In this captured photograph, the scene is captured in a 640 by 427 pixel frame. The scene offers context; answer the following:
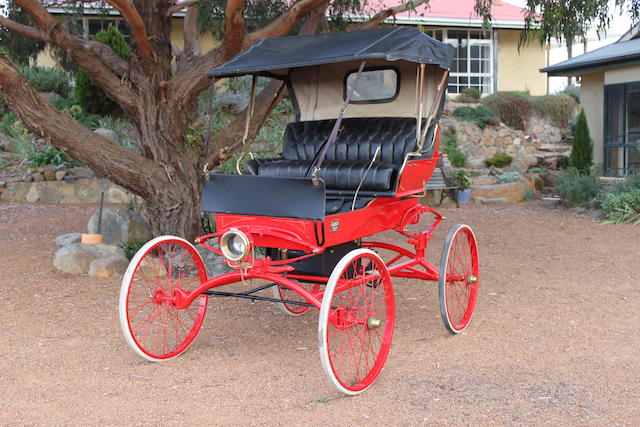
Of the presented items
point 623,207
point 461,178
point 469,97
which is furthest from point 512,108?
point 623,207

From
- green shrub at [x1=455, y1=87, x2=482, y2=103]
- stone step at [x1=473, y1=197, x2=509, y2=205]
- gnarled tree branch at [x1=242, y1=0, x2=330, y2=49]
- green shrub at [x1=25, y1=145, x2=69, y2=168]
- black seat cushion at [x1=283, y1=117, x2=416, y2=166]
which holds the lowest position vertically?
stone step at [x1=473, y1=197, x2=509, y2=205]

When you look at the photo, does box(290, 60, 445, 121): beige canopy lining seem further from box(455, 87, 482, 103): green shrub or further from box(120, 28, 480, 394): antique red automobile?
box(455, 87, 482, 103): green shrub

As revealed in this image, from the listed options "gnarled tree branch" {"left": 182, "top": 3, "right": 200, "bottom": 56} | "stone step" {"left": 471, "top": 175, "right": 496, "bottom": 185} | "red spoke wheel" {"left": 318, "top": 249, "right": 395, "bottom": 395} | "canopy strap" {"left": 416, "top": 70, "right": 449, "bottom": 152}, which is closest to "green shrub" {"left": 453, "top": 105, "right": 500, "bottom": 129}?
"stone step" {"left": 471, "top": 175, "right": 496, "bottom": 185}

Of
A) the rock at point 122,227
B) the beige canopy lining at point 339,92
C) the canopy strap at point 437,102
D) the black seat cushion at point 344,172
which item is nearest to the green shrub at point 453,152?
the rock at point 122,227

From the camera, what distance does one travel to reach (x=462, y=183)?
1309 centimetres

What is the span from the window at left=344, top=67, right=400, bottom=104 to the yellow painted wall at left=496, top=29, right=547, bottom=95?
14.6 m

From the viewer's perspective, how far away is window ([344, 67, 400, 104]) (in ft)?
18.9

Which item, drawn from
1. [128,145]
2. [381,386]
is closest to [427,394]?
[381,386]

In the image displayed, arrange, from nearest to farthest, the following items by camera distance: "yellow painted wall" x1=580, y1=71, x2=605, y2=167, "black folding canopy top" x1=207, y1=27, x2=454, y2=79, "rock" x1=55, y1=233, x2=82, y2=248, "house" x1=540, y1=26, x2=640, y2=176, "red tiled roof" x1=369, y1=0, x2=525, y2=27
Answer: "black folding canopy top" x1=207, y1=27, x2=454, y2=79, "rock" x1=55, y1=233, x2=82, y2=248, "house" x1=540, y1=26, x2=640, y2=176, "yellow painted wall" x1=580, y1=71, x2=605, y2=167, "red tiled roof" x1=369, y1=0, x2=525, y2=27

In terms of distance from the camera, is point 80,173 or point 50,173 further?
point 80,173

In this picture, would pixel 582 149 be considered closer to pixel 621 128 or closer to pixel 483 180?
pixel 621 128

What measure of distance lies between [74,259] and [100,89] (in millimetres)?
7909

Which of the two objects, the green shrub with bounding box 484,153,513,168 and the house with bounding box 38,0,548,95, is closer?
the green shrub with bounding box 484,153,513,168

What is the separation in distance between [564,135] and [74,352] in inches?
592
